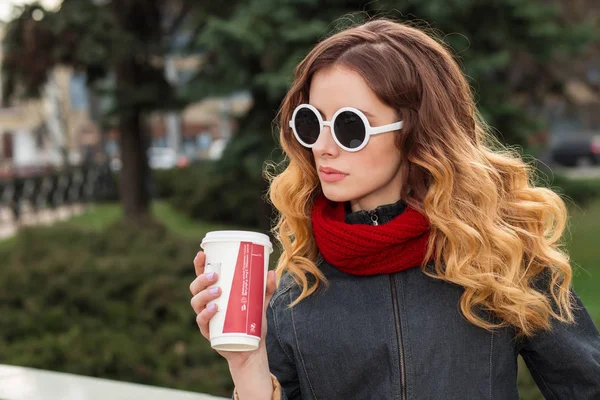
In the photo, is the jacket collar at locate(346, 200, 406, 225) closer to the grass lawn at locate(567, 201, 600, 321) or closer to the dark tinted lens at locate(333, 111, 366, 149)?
the dark tinted lens at locate(333, 111, 366, 149)

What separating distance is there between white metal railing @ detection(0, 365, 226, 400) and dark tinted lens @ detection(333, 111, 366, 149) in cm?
147

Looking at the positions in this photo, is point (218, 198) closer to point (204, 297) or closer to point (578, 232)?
point (578, 232)

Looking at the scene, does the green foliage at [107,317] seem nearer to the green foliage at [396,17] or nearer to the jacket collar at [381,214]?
the green foliage at [396,17]

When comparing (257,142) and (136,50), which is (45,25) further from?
(257,142)

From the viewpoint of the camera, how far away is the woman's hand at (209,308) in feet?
5.69

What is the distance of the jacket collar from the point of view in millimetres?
1980

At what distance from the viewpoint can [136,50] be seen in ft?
35.0

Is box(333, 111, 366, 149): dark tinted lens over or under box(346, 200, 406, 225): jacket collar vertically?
over

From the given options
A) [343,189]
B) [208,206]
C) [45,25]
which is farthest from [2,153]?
[343,189]

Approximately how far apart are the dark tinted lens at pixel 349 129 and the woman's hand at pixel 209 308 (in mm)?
350

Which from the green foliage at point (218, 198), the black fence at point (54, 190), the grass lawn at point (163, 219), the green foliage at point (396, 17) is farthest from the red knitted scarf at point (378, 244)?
the black fence at point (54, 190)

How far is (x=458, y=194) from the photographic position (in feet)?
6.35

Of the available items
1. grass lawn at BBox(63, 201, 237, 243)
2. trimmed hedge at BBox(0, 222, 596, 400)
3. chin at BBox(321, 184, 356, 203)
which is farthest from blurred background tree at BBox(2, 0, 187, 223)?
chin at BBox(321, 184, 356, 203)

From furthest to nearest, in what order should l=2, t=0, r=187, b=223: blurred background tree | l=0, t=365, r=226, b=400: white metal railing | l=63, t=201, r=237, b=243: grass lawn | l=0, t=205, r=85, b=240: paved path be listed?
l=0, t=205, r=85, b=240: paved path → l=63, t=201, r=237, b=243: grass lawn → l=2, t=0, r=187, b=223: blurred background tree → l=0, t=365, r=226, b=400: white metal railing
